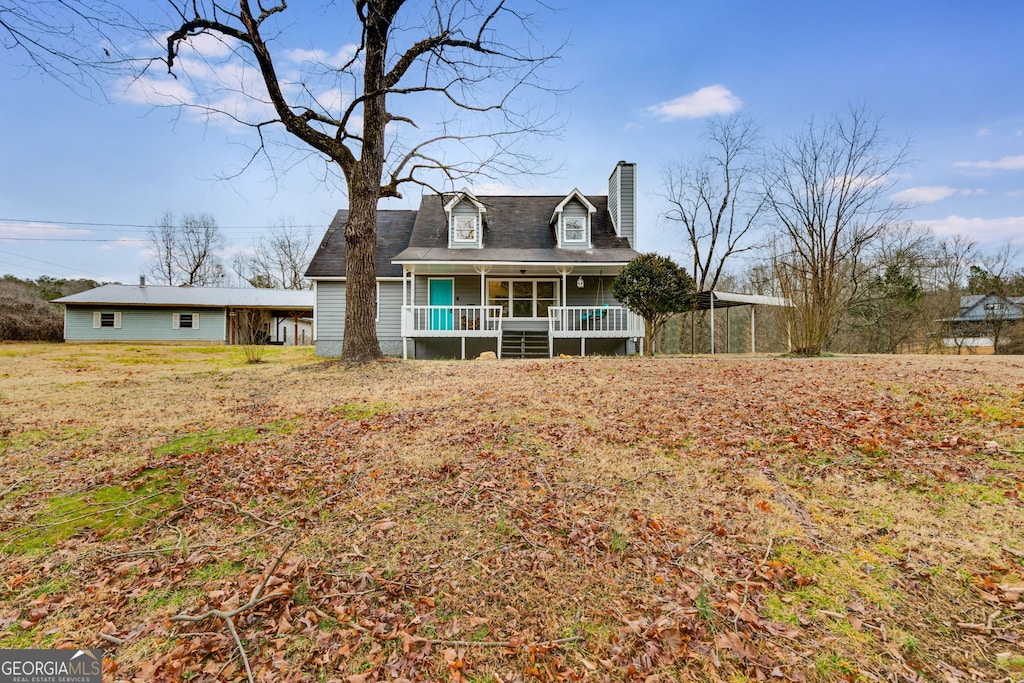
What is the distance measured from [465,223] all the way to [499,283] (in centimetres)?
245

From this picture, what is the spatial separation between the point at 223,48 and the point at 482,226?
8.97m

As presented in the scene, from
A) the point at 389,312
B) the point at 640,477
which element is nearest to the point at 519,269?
the point at 389,312

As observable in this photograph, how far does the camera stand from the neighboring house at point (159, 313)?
24.6 meters

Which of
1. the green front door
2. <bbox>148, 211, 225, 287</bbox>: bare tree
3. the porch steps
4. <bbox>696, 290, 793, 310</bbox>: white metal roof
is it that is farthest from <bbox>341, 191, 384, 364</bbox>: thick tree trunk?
<bbox>148, 211, 225, 287</bbox>: bare tree

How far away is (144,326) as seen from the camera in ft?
83.3

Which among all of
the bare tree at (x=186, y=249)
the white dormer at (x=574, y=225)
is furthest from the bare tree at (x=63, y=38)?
the bare tree at (x=186, y=249)

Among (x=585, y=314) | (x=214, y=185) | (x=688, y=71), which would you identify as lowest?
(x=585, y=314)

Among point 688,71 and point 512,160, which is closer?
point 512,160

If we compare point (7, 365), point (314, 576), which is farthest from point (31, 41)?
point (7, 365)

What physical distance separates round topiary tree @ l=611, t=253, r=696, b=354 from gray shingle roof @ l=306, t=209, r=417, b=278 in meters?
8.29

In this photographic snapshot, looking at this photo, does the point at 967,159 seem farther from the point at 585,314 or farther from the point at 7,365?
the point at 7,365

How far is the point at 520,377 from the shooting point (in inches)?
322

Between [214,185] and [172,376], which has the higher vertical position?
[214,185]

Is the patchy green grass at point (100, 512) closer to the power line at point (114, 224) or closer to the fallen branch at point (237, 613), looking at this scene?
the fallen branch at point (237, 613)
